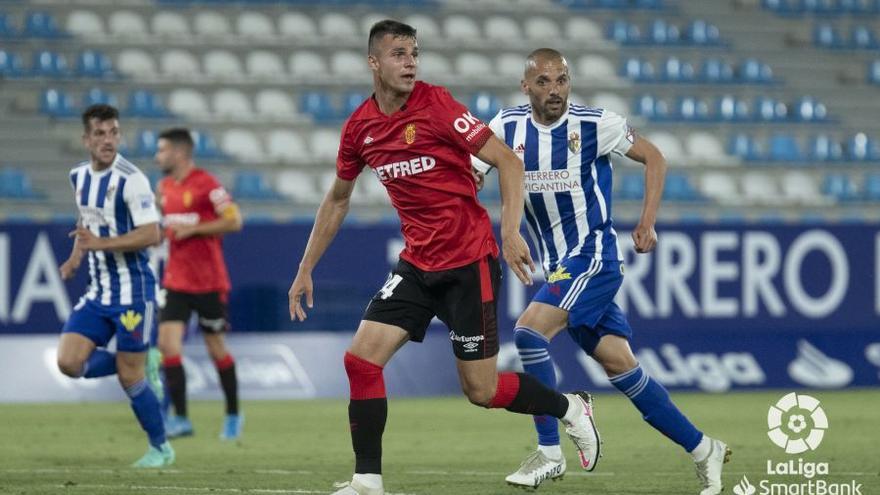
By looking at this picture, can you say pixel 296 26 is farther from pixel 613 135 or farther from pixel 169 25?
pixel 613 135

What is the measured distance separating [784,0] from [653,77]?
3.14 meters

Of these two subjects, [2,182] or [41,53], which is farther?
[41,53]

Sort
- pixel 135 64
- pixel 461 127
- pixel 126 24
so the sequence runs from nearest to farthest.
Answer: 1. pixel 461 127
2. pixel 135 64
3. pixel 126 24

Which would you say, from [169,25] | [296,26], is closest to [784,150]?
[296,26]

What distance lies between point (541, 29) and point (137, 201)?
515 inches

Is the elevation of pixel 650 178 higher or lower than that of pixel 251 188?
higher

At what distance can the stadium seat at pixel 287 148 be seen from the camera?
1925 centimetres

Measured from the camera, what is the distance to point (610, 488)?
7.47 metres

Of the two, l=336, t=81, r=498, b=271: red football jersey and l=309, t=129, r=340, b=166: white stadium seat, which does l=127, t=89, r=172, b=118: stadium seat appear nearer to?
l=309, t=129, r=340, b=166: white stadium seat

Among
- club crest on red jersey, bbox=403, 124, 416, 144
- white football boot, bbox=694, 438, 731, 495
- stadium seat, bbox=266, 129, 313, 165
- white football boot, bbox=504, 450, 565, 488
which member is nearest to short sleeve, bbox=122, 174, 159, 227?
white football boot, bbox=504, 450, 565, 488

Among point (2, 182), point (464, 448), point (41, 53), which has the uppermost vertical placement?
point (41, 53)

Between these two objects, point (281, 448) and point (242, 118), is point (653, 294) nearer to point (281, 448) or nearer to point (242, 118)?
point (281, 448)

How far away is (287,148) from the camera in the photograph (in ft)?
64.4

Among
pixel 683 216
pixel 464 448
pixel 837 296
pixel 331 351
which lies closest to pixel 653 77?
pixel 683 216
